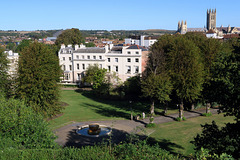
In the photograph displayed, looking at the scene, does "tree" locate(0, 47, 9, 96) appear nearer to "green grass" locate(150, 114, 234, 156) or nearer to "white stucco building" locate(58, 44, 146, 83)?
"green grass" locate(150, 114, 234, 156)

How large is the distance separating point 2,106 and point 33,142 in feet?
20.1

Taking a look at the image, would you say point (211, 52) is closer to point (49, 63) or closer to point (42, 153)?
point (49, 63)

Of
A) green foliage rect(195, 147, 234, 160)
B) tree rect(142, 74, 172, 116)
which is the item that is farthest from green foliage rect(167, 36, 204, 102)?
green foliage rect(195, 147, 234, 160)

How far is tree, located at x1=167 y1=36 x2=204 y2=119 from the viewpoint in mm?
38719

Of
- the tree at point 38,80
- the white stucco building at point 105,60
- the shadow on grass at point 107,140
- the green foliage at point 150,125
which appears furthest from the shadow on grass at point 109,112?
the white stucco building at point 105,60

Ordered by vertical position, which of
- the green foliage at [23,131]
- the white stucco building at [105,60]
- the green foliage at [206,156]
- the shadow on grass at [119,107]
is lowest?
the shadow on grass at [119,107]

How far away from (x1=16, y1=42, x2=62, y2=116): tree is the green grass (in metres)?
Result: 16.0

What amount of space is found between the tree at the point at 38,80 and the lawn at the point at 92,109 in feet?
Result: 12.1

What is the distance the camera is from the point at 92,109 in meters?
46.6

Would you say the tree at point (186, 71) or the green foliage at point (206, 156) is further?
the tree at point (186, 71)

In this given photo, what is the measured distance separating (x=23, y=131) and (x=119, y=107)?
29.4 meters

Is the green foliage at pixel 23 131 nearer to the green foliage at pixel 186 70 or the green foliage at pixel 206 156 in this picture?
the green foliage at pixel 206 156

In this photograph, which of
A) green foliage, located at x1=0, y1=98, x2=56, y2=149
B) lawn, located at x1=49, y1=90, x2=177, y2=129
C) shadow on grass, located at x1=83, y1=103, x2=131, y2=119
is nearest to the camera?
green foliage, located at x1=0, y1=98, x2=56, y2=149

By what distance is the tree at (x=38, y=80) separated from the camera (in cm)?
3421
